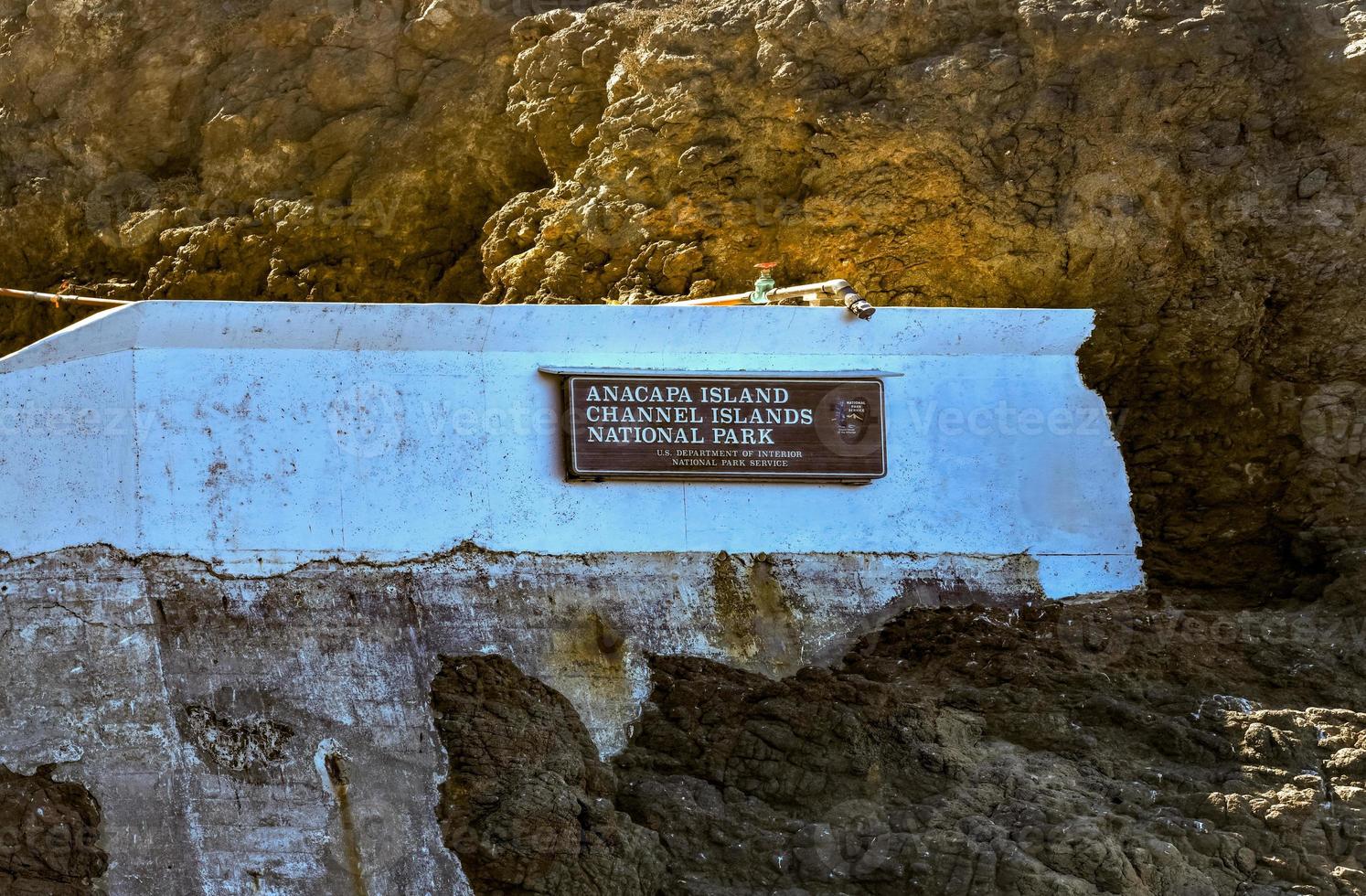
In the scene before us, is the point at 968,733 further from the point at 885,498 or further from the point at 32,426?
the point at 32,426

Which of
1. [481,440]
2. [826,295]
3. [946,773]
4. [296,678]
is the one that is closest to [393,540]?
[481,440]

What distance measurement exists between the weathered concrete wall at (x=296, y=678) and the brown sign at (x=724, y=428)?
2.39ft

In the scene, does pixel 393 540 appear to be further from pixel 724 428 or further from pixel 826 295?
pixel 826 295

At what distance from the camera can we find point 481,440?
1140cm

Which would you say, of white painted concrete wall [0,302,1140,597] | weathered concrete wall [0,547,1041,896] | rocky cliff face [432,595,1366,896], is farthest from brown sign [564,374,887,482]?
rocky cliff face [432,595,1366,896]

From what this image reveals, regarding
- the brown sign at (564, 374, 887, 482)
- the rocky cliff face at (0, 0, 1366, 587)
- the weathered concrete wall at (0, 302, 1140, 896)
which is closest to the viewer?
the weathered concrete wall at (0, 302, 1140, 896)

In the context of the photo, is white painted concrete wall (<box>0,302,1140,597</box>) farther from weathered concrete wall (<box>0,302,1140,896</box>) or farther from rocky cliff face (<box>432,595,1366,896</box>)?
rocky cliff face (<box>432,595,1366,896</box>)

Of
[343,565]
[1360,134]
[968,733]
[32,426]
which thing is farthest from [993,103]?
[32,426]

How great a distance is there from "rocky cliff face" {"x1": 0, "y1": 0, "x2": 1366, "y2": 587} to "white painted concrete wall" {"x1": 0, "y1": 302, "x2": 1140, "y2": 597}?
1011 mm

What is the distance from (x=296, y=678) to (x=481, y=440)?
2.08 m

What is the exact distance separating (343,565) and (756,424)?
2.98m

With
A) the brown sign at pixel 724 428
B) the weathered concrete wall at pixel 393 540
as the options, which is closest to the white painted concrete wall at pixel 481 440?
the weathered concrete wall at pixel 393 540

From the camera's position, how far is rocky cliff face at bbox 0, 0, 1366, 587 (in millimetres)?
13406

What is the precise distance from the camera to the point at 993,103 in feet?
46.8
